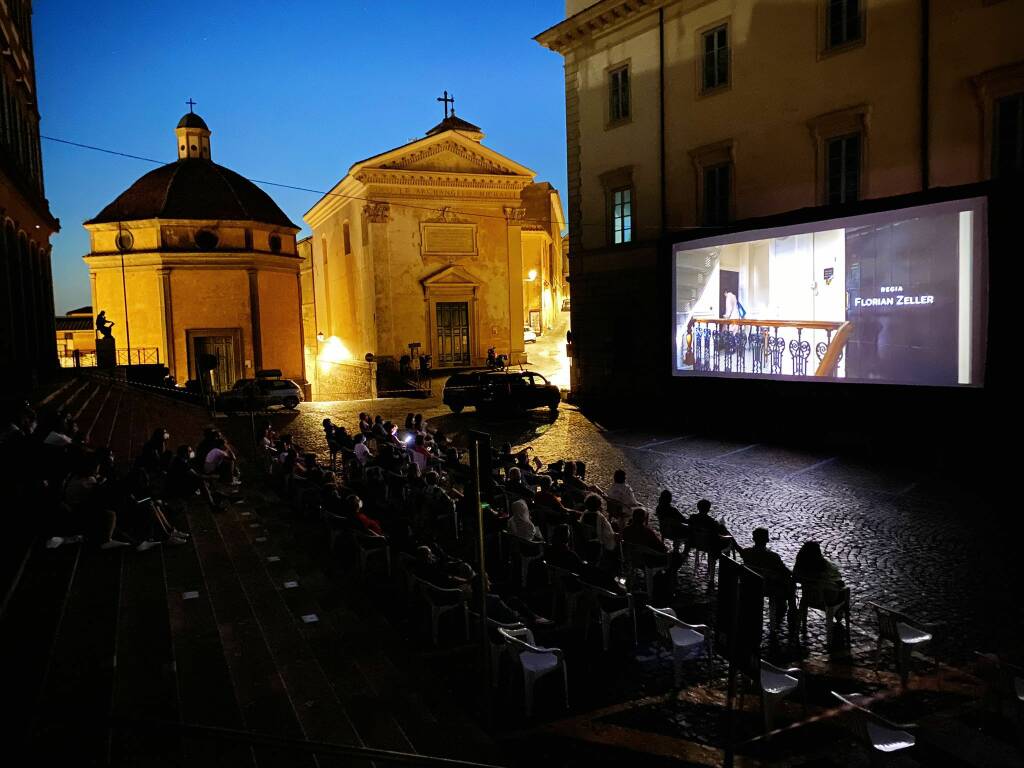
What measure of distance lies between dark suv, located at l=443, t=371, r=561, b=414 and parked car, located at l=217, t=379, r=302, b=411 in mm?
6875

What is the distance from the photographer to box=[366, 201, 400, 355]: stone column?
122ft

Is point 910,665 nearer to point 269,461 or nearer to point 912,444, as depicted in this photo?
point 912,444

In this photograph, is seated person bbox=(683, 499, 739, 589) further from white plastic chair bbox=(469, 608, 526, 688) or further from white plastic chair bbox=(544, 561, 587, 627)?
white plastic chair bbox=(469, 608, 526, 688)

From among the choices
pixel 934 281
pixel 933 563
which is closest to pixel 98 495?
pixel 933 563

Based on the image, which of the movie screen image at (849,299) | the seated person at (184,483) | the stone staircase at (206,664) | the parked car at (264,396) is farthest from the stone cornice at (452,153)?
the stone staircase at (206,664)

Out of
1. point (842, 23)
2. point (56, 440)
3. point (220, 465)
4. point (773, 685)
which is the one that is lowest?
point (773, 685)

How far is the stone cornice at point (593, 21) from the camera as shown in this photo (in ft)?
76.1

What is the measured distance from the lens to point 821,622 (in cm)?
740

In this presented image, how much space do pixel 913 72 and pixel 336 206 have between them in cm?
3334

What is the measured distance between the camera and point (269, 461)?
48.0ft

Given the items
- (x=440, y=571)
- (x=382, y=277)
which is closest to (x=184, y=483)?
(x=440, y=571)

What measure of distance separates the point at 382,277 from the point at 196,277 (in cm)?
1043

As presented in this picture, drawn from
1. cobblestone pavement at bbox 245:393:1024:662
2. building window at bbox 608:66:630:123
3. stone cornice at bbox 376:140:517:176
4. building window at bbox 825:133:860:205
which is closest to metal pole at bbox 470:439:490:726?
→ cobblestone pavement at bbox 245:393:1024:662

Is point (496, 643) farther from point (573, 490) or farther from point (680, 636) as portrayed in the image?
point (573, 490)
